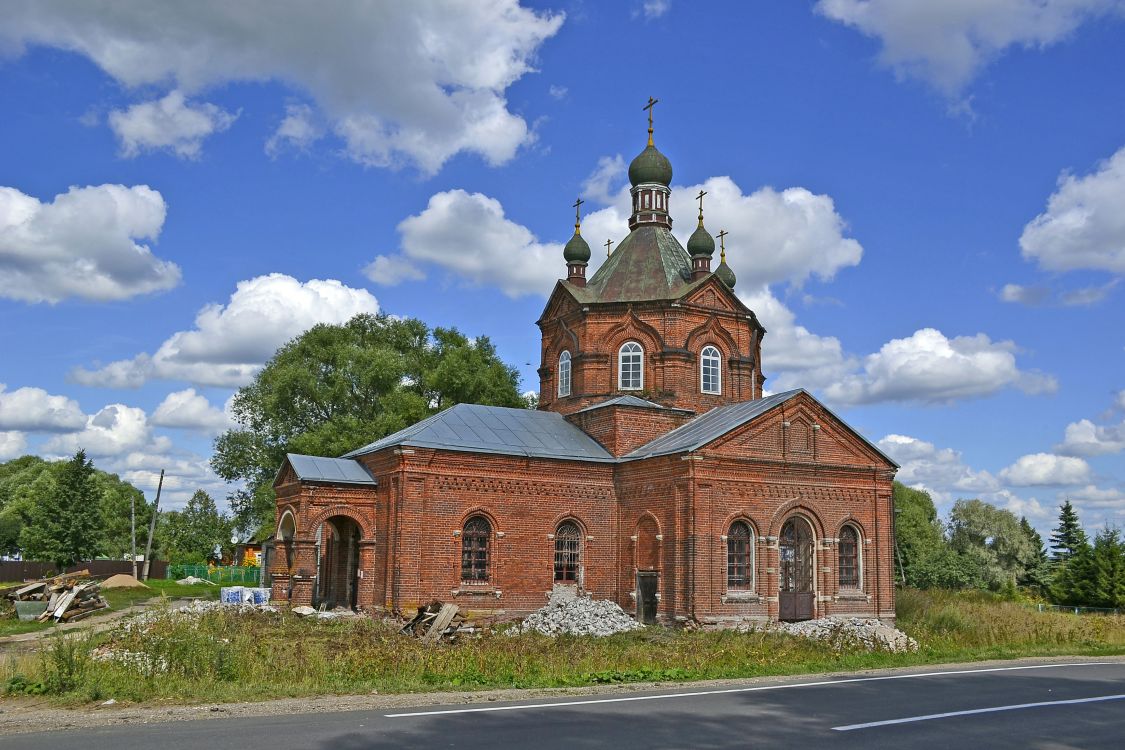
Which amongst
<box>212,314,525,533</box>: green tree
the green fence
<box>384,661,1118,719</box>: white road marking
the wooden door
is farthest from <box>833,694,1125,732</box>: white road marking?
the green fence

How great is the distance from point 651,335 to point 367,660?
1607cm

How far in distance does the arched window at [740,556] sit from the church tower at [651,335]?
410cm

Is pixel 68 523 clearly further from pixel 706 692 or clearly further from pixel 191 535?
pixel 706 692

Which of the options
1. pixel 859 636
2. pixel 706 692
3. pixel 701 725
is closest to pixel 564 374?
pixel 859 636

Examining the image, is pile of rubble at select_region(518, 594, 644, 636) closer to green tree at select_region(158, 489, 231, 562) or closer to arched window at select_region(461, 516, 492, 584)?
arched window at select_region(461, 516, 492, 584)

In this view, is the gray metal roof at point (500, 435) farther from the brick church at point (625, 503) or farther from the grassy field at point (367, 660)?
the grassy field at point (367, 660)

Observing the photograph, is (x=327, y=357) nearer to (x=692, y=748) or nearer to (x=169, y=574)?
(x=169, y=574)

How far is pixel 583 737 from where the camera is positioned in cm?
924

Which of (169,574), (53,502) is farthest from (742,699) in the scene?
(169,574)

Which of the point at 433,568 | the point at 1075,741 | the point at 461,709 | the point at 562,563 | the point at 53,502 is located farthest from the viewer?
the point at 53,502

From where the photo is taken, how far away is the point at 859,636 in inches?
737

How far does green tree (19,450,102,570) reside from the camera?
46938 mm

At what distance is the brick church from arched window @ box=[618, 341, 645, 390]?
4 centimetres

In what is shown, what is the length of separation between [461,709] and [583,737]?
7.24 ft
